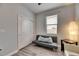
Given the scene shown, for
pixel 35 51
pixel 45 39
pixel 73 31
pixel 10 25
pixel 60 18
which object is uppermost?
pixel 60 18

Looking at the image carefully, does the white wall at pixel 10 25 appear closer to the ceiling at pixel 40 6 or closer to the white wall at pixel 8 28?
the white wall at pixel 8 28

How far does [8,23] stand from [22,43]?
1.46 feet

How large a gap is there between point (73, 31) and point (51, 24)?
421 millimetres

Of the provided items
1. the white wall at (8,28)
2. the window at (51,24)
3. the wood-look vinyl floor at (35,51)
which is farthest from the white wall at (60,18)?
the white wall at (8,28)

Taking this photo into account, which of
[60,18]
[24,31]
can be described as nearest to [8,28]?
[24,31]

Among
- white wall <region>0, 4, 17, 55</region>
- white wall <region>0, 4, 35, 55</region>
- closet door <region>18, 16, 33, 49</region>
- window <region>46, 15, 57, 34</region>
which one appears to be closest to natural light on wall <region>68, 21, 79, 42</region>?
window <region>46, 15, 57, 34</region>

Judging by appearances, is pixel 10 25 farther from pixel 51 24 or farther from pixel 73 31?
pixel 73 31

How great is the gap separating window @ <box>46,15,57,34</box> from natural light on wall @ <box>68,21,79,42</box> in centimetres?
27

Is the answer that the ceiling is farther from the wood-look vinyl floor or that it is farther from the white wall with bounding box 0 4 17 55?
the wood-look vinyl floor

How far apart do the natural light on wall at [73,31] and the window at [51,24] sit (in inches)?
10.7

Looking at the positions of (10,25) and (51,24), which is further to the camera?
(51,24)

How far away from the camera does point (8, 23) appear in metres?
1.51

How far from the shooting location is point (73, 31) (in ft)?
5.02

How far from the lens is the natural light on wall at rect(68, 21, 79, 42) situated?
1.52 metres
